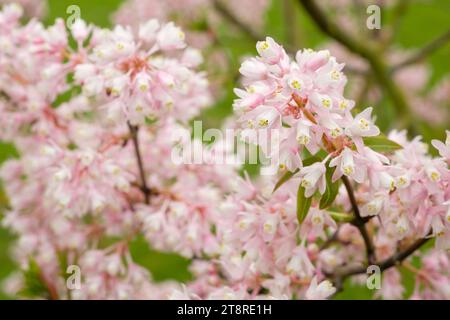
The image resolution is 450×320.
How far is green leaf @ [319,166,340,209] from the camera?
1466mm

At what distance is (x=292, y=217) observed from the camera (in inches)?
64.7

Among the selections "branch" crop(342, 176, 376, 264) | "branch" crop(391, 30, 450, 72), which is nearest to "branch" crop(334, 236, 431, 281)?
"branch" crop(342, 176, 376, 264)

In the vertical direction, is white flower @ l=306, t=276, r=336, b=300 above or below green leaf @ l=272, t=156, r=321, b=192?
below

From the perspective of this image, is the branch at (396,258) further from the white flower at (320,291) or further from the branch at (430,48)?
the branch at (430,48)

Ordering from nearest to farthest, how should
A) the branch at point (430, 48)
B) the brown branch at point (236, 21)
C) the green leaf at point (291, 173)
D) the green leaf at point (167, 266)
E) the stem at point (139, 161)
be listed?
the green leaf at point (291, 173)
the stem at point (139, 161)
the branch at point (430, 48)
the brown branch at point (236, 21)
the green leaf at point (167, 266)

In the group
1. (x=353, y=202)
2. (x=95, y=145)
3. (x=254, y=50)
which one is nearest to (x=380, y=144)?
(x=353, y=202)

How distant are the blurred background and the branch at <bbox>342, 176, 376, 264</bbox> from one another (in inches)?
20.4

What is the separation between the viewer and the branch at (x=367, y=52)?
2.72m

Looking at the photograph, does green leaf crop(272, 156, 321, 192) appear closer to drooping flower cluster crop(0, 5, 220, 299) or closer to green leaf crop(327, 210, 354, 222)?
green leaf crop(327, 210, 354, 222)

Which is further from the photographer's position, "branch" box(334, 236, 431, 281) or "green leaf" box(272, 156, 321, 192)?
"branch" box(334, 236, 431, 281)

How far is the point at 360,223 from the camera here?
1623 millimetres

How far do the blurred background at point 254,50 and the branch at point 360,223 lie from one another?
20.4 inches

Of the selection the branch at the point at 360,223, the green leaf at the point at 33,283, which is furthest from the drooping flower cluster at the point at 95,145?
the branch at the point at 360,223

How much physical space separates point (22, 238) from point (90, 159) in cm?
58
